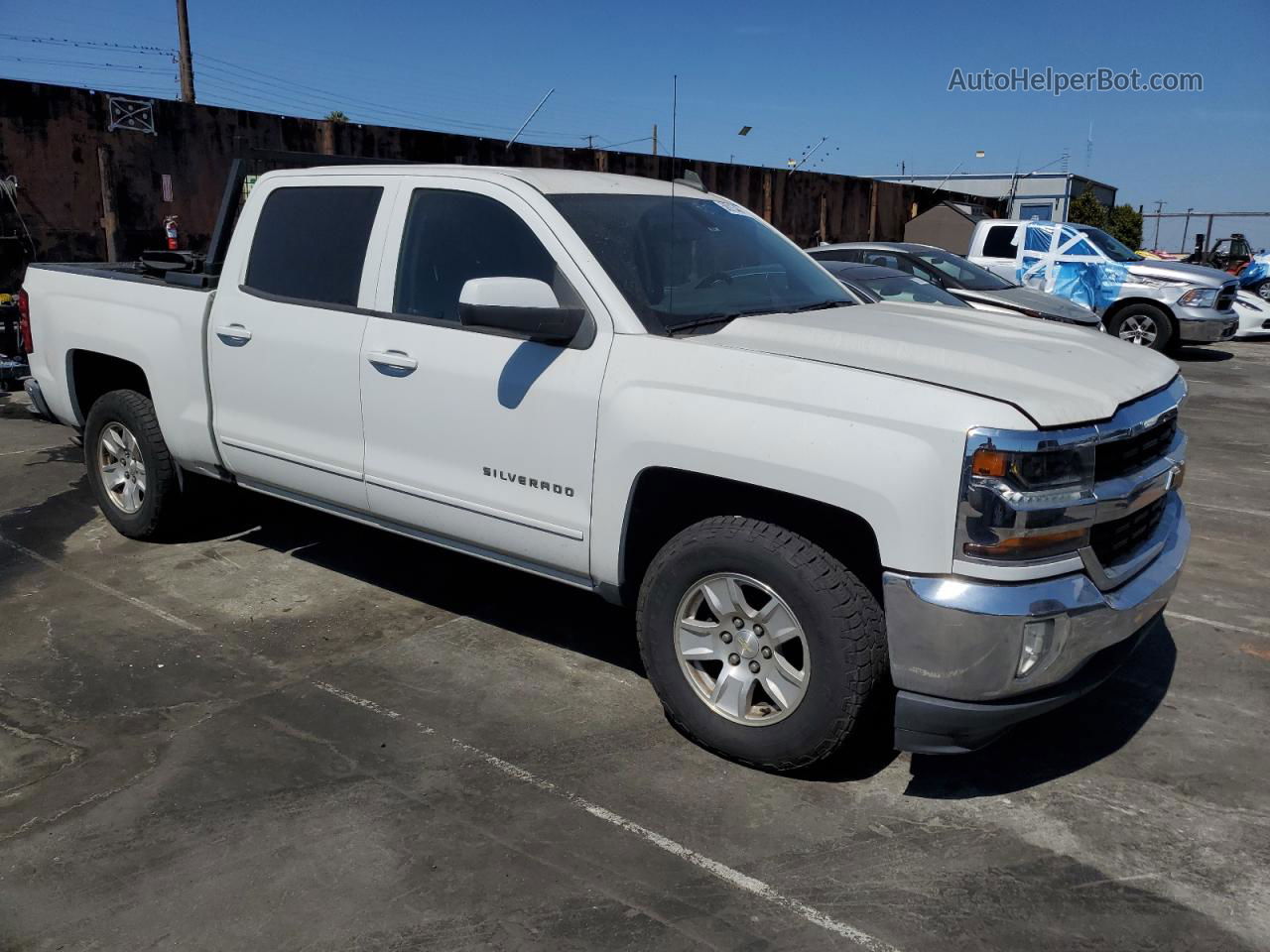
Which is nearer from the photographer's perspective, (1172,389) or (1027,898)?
(1027,898)

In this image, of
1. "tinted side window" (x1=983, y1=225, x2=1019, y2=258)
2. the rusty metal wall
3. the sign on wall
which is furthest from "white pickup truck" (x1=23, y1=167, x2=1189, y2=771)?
"tinted side window" (x1=983, y1=225, x2=1019, y2=258)

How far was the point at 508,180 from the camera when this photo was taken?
403cm

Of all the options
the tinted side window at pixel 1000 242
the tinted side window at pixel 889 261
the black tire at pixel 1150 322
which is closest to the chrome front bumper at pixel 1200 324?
the black tire at pixel 1150 322

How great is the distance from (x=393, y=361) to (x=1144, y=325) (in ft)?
43.2

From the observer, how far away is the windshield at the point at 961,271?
37.7 feet

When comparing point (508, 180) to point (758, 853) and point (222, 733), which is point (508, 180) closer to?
point (222, 733)

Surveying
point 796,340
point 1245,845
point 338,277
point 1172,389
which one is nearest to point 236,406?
point 338,277

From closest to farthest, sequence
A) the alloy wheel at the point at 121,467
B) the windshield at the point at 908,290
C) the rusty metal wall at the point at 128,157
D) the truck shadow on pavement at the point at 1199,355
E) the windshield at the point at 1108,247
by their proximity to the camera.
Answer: the alloy wheel at the point at 121,467 → the windshield at the point at 908,290 → the rusty metal wall at the point at 128,157 → the windshield at the point at 1108,247 → the truck shadow on pavement at the point at 1199,355

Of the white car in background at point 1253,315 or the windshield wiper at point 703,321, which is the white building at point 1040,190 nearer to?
the white car in background at point 1253,315

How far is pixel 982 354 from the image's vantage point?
3.38 meters

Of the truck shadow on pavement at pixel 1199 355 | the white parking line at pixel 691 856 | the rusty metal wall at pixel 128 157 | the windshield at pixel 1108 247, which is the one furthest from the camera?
the truck shadow on pavement at pixel 1199 355

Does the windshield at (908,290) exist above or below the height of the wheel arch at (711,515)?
above

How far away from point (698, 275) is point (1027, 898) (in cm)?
242

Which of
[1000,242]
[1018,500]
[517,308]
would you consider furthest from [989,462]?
[1000,242]
